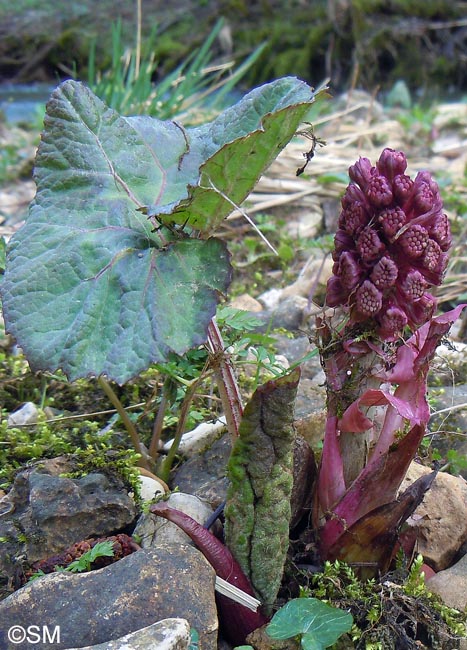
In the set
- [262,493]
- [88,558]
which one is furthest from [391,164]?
[88,558]

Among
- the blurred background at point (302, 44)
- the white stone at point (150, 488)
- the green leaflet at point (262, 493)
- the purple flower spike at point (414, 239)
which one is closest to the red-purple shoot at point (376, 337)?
the purple flower spike at point (414, 239)

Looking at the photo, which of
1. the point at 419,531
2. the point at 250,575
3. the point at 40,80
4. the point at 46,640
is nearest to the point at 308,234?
the point at 419,531

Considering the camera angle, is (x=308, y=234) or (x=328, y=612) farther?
(x=308, y=234)

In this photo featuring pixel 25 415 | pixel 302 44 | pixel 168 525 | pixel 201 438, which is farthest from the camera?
pixel 302 44

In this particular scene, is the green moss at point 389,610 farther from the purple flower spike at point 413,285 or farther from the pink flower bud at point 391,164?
the pink flower bud at point 391,164

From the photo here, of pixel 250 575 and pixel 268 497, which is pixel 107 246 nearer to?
pixel 268 497

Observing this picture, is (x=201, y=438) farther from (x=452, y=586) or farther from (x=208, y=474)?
(x=452, y=586)
